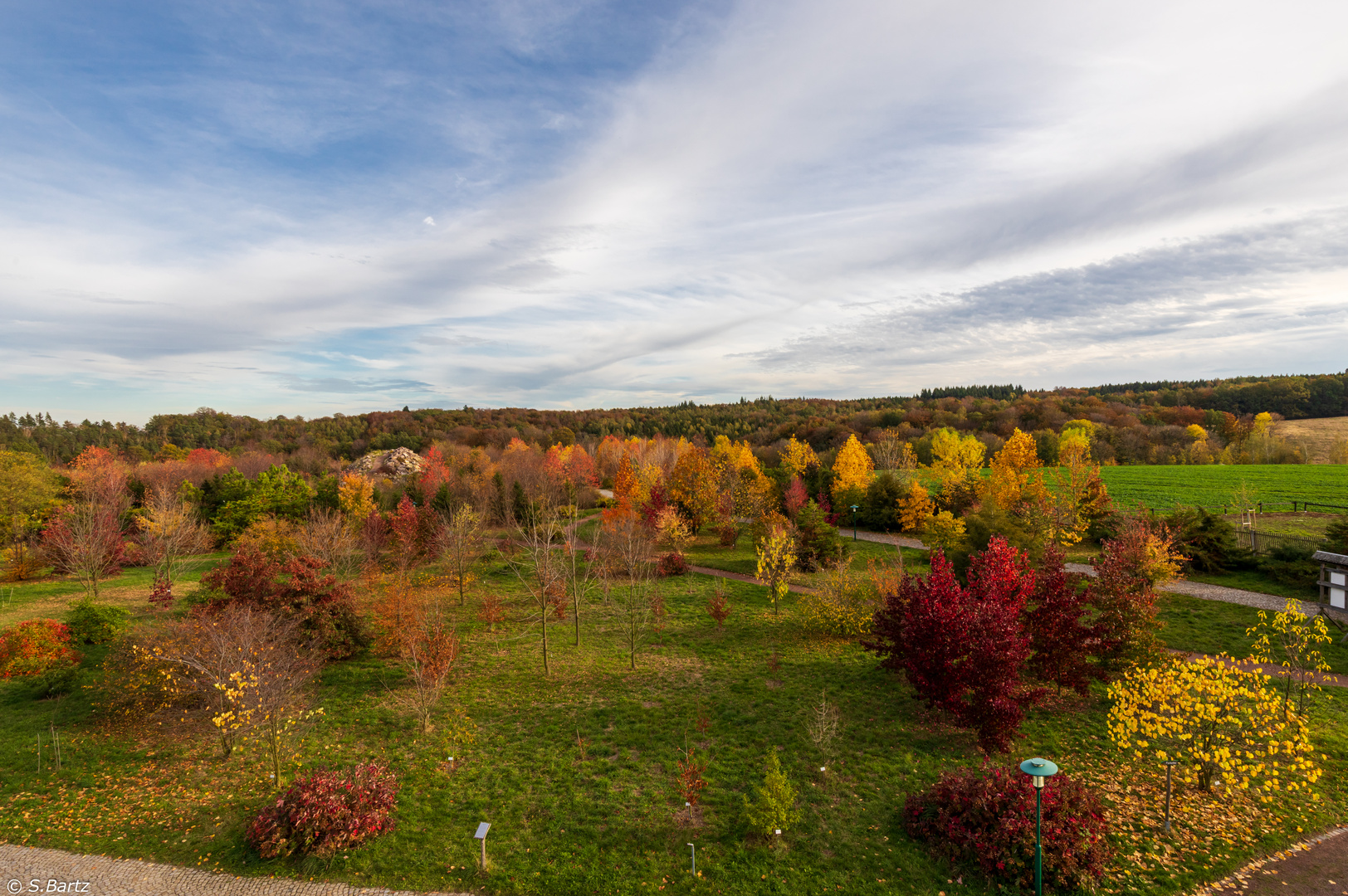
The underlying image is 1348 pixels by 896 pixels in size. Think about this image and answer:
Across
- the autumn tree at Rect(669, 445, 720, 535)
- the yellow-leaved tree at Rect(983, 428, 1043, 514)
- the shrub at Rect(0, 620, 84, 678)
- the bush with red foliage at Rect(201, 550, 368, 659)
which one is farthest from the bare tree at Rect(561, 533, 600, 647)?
the yellow-leaved tree at Rect(983, 428, 1043, 514)

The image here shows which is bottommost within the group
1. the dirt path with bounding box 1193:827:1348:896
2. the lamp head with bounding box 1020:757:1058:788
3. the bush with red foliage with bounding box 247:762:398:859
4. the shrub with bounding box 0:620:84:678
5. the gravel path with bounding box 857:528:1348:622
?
the gravel path with bounding box 857:528:1348:622

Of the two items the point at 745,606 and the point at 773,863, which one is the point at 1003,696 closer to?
the point at 773,863

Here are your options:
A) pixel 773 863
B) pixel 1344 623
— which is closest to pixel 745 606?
pixel 773 863

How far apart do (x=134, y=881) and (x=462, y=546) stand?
18.3 m

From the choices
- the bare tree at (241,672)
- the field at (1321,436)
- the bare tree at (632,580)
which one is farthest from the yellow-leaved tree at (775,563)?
the field at (1321,436)

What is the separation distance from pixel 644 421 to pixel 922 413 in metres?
56.2

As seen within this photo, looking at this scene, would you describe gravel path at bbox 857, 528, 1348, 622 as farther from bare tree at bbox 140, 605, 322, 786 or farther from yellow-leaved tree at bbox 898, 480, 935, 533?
bare tree at bbox 140, 605, 322, 786

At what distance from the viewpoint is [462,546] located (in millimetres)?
27469

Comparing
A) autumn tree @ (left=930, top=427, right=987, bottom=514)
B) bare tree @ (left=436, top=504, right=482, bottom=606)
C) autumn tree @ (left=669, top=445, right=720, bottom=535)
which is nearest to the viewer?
bare tree @ (left=436, top=504, right=482, bottom=606)

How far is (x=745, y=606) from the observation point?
25.6 m

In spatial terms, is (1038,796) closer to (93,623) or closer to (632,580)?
(632,580)

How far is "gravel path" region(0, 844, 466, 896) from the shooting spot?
9.24 meters

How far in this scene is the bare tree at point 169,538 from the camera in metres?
26.5

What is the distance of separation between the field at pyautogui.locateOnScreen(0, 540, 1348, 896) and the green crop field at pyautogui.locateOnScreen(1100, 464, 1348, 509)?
27.5 metres
